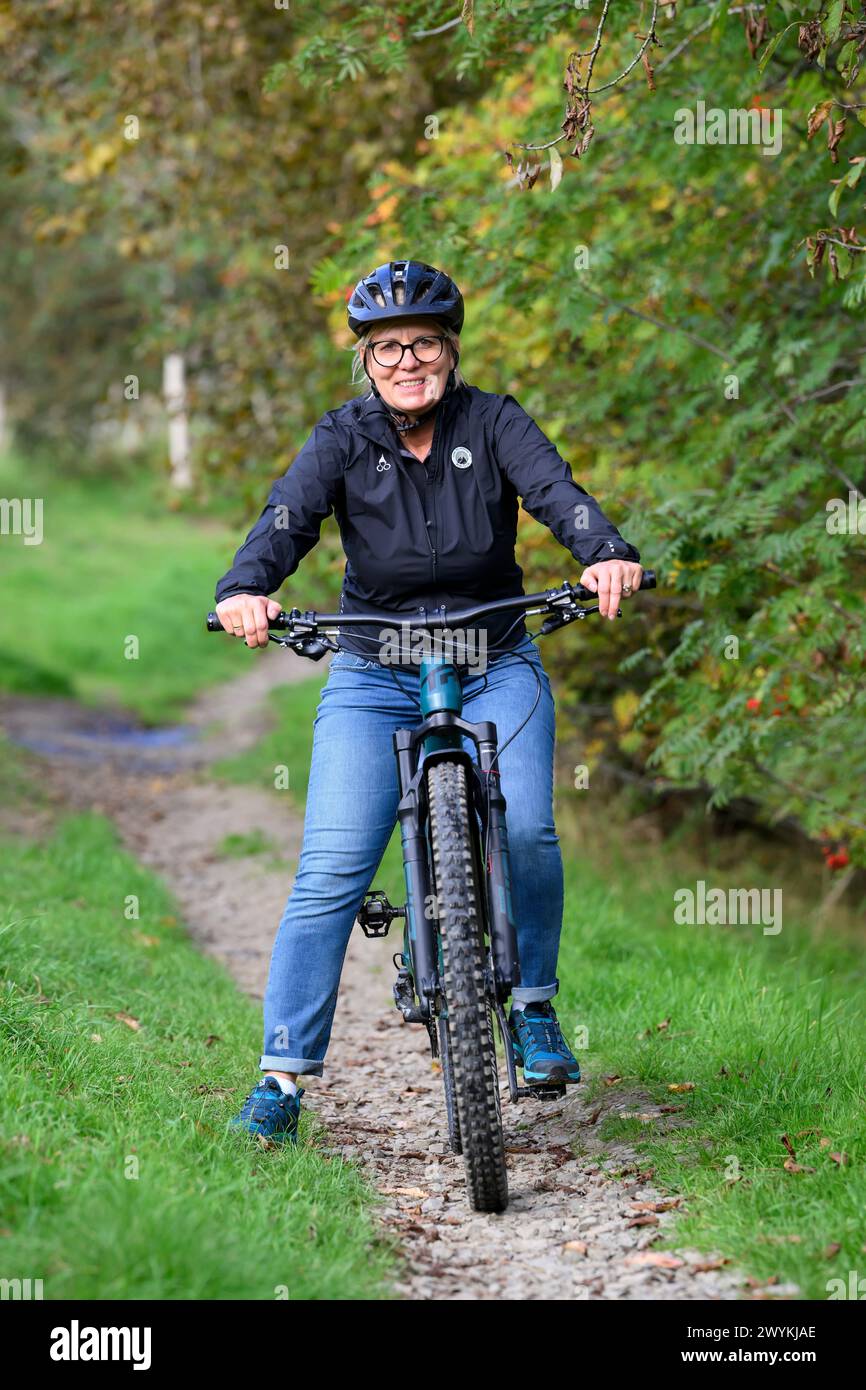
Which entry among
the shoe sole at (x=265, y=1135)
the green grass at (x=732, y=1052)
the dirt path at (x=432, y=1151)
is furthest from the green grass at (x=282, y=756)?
the shoe sole at (x=265, y=1135)

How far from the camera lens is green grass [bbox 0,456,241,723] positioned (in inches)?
669

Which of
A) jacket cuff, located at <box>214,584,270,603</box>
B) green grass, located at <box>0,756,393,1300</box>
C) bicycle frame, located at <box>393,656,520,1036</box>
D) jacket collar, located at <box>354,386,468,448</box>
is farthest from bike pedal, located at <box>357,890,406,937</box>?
jacket collar, located at <box>354,386,468,448</box>

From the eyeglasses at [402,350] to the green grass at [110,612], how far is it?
20.4 ft

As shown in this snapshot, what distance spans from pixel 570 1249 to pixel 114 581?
20025 mm

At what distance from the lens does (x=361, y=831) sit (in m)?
4.07

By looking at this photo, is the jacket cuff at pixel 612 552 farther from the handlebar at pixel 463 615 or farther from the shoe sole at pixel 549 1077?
the shoe sole at pixel 549 1077

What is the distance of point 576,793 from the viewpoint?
10.3 m

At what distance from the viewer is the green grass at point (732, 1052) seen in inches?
139

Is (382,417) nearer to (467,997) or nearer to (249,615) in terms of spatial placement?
(249,615)

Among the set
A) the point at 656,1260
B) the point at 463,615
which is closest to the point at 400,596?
the point at 463,615

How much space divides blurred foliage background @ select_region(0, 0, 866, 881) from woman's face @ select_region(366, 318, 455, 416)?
0.66 metres

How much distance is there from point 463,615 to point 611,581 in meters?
0.39

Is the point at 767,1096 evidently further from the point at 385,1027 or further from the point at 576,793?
the point at 576,793

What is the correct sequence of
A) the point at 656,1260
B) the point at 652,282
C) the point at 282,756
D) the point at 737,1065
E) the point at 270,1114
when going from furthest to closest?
the point at 282,756 → the point at 652,282 → the point at 737,1065 → the point at 270,1114 → the point at 656,1260
